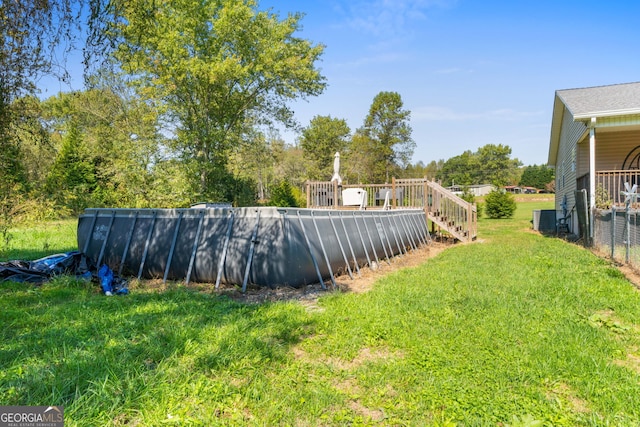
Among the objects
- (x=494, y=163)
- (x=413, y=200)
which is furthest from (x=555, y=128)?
(x=494, y=163)

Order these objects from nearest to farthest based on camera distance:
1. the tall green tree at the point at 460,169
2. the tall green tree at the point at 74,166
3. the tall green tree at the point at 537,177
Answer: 1. the tall green tree at the point at 74,166
2. the tall green tree at the point at 537,177
3. the tall green tree at the point at 460,169

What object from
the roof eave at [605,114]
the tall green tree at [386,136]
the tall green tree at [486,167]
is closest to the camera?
the roof eave at [605,114]

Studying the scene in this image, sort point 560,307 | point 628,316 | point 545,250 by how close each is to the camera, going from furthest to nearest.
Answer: point 545,250 < point 560,307 < point 628,316

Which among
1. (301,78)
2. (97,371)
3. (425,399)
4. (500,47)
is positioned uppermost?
(301,78)

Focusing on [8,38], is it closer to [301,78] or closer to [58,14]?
[58,14]

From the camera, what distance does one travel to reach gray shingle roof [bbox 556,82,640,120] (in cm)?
927

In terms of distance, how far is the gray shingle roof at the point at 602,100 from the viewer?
30.4 ft

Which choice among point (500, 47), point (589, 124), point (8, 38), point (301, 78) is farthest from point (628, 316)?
point (301, 78)

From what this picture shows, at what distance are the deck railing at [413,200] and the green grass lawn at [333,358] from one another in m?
7.11

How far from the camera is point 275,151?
957 inches

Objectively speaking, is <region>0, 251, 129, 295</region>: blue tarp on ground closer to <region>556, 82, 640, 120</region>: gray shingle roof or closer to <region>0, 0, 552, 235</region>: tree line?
<region>0, 0, 552, 235</region>: tree line

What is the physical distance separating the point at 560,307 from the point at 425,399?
117 inches

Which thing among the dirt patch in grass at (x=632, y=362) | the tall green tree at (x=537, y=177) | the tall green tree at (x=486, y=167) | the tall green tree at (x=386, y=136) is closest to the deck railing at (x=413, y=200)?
the dirt patch in grass at (x=632, y=362)

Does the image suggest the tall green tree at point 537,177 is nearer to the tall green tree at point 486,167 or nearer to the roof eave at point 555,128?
the tall green tree at point 486,167
